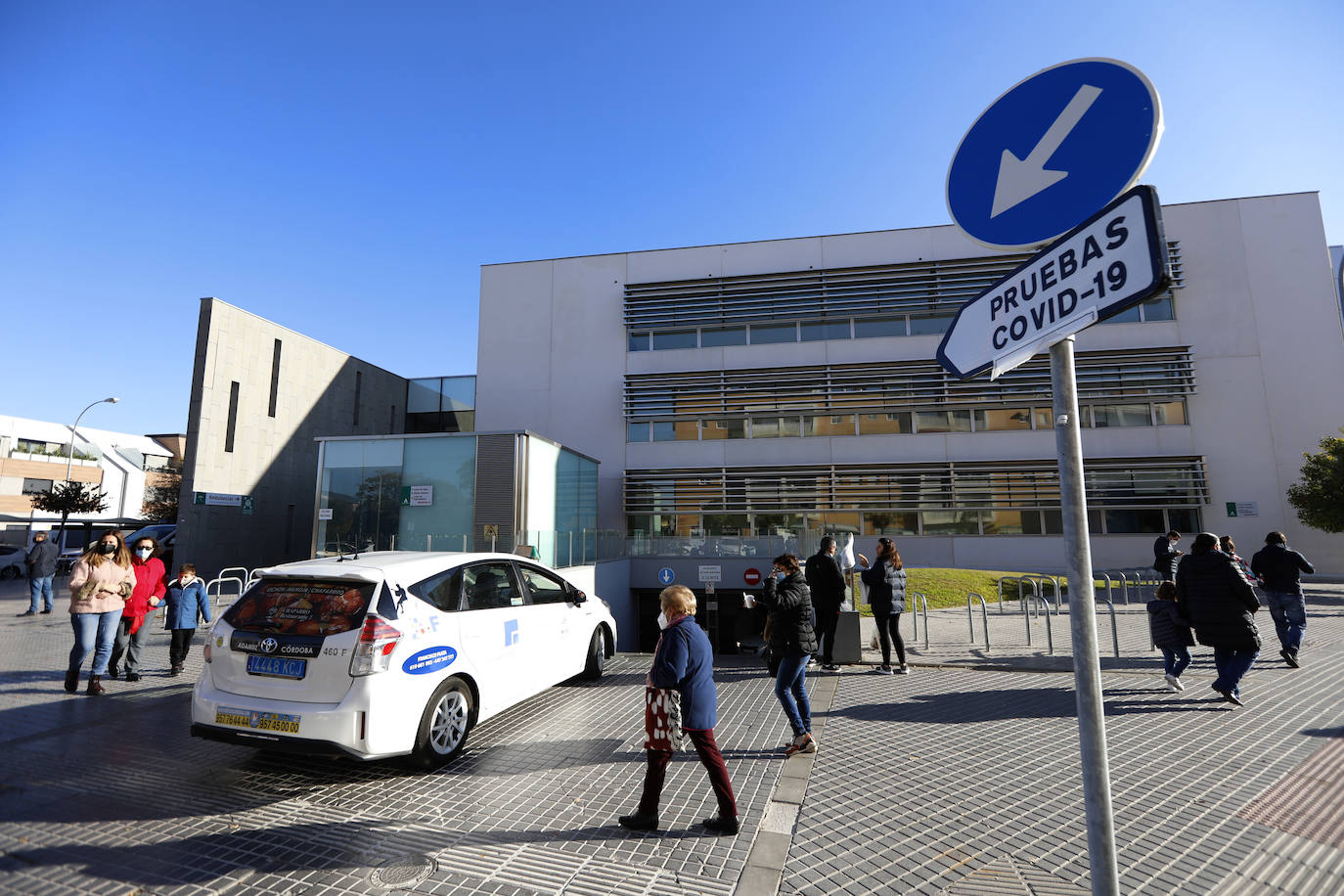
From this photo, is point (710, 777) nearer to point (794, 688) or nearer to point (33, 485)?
point (794, 688)

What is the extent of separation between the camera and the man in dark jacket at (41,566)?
13906 millimetres

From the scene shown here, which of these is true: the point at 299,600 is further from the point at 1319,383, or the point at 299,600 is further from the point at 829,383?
the point at 1319,383

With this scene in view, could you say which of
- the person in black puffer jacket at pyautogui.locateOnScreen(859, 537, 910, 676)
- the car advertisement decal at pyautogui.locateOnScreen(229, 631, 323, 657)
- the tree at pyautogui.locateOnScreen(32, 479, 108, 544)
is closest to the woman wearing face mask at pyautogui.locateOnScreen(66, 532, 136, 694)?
the car advertisement decal at pyautogui.locateOnScreen(229, 631, 323, 657)

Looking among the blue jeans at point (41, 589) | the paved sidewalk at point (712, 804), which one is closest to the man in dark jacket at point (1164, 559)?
the paved sidewalk at point (712, 804)

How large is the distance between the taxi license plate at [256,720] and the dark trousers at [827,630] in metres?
5.87

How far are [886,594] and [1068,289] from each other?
691 cm

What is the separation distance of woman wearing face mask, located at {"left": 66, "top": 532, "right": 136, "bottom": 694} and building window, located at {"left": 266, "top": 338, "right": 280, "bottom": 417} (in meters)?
18.0

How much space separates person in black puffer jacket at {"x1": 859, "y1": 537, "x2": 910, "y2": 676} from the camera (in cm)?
809

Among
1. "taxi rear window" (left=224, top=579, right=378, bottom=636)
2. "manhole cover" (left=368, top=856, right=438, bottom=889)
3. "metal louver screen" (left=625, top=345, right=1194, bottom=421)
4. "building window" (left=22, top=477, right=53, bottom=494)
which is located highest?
"metal louver screen" (left=625, top=345, right=1194, bottom=421)

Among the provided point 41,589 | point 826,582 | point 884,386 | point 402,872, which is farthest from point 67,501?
point 402,872

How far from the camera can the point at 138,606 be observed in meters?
7.89

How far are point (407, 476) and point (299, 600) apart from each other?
39.7ft

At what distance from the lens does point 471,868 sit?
345 cm

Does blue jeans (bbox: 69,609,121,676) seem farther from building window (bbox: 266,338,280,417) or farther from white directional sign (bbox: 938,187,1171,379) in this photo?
building window (bbox: 266,338,280,417)
